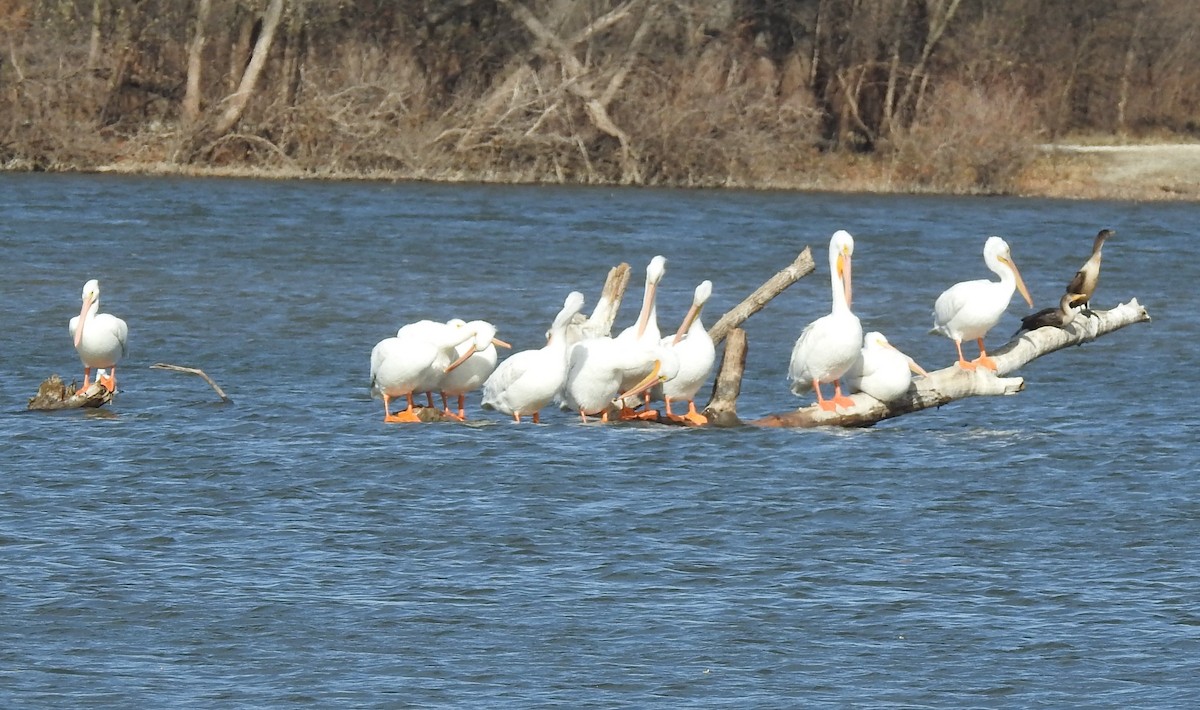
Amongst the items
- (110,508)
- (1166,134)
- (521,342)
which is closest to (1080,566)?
(110,508)

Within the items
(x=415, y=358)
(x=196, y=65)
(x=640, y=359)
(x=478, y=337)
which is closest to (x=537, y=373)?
(x=478, y=337)

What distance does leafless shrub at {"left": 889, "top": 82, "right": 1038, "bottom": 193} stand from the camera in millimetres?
41312

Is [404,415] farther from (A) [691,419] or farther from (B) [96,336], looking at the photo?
(B) [96,336]

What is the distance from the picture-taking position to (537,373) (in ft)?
39.6

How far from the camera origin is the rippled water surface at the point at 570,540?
7.66 m

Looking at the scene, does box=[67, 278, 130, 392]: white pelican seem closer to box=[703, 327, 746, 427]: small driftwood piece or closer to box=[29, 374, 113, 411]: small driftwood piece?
box=[29, 374, 113, 411]: small driftwood piece

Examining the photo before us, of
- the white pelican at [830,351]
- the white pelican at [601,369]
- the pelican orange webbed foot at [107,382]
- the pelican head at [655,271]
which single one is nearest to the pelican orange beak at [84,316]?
the pelican orange webbed foot at [107,382]

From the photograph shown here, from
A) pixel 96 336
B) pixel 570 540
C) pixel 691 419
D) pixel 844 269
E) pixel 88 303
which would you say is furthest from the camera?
pixel 88 303

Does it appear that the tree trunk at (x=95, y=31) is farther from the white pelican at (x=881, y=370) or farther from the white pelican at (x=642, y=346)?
the white pelican at (x=881, y=370)

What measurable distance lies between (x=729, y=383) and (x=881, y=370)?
35.4 inches

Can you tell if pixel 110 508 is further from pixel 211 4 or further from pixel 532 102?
pixel 211 4

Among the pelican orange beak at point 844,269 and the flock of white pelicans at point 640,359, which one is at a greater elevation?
the pelican orange beak at point 844,269

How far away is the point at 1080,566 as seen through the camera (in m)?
9.57

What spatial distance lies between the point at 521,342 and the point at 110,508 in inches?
334
